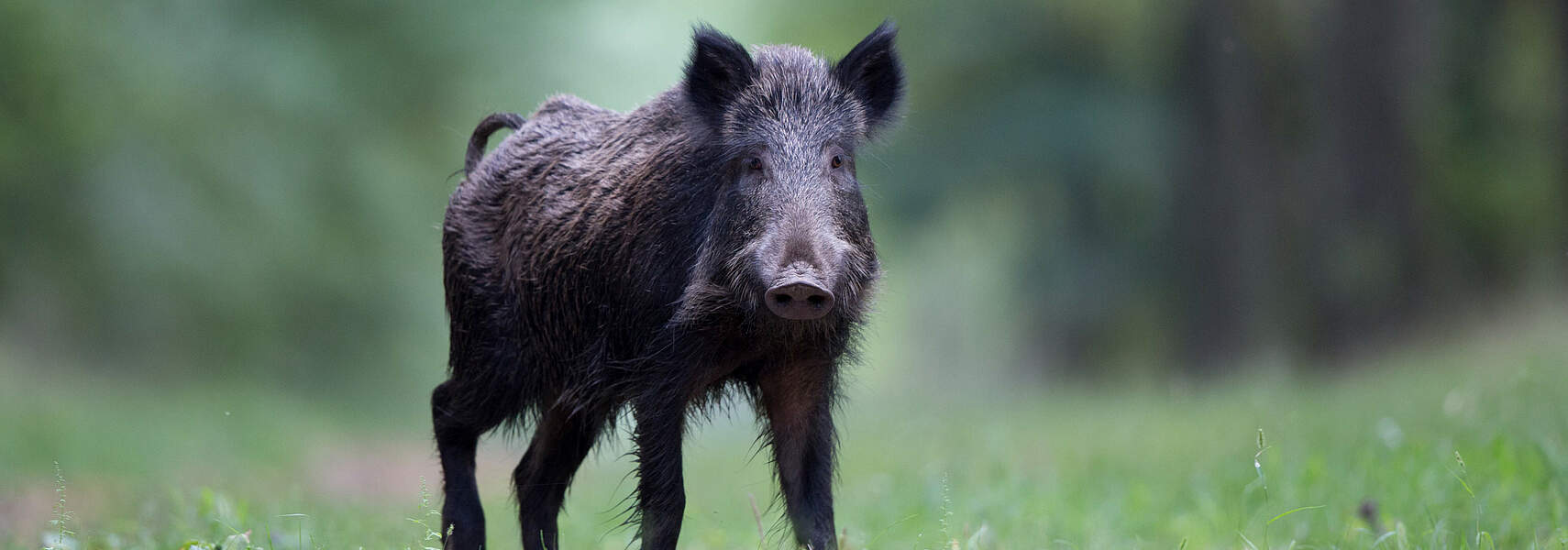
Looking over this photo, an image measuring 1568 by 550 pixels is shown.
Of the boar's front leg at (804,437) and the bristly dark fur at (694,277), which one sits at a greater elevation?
the bristly dark fur at (694,277)

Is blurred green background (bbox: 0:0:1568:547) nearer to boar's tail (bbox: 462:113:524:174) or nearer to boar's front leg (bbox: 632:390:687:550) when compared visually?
boar's tail (bbox: 462:113:524:174)

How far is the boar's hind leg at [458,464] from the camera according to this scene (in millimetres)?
6062

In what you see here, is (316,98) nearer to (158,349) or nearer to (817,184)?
(158,349)

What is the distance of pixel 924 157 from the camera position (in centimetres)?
2183

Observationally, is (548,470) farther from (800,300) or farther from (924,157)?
(924,157)

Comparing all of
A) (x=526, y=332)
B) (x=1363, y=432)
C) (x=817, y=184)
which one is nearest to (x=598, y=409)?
(x=526, y=332)

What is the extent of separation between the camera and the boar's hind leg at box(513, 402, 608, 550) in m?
6.12

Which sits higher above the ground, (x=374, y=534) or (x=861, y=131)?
(x=861, y=131)

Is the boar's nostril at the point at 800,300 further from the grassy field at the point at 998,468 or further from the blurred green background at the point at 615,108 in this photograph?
the blurred green background at the point at 615,108

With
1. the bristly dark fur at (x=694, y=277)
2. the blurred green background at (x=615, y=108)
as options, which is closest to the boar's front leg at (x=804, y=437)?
the bristly dark fur at (x=694, y=277)

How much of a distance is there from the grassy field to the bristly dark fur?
464 millimetres

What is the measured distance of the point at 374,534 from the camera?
6.82 m

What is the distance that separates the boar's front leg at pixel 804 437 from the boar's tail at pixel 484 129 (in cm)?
235

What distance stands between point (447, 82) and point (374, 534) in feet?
41.5
